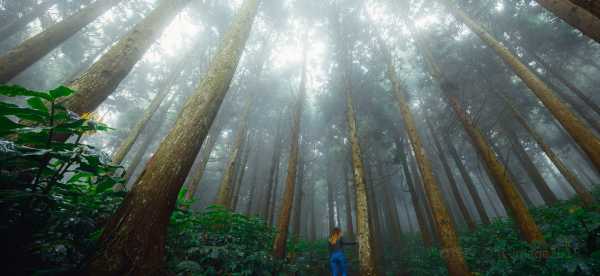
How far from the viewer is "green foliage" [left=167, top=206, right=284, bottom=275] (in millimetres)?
3182

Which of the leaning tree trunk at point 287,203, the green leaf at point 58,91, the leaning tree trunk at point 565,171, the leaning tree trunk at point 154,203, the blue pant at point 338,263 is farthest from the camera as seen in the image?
the leaning tree trunk at point 565,171

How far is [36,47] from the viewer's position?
501 centimetres

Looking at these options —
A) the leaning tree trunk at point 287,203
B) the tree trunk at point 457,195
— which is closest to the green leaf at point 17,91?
the leaning tree trunk at point 287,203

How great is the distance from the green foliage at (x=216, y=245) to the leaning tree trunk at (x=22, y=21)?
14.4 meters

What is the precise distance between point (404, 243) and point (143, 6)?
21.7m

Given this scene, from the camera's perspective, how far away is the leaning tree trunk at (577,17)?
423cm

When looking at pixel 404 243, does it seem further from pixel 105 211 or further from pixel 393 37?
pixel 105 211

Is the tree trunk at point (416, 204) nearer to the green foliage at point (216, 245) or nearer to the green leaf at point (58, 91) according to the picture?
the green foliage at point (216, 245)

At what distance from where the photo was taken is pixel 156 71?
54.3ft

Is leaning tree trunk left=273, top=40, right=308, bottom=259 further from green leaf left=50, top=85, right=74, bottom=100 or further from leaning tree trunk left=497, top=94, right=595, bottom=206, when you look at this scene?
leaning tree trunk left=497, top=94, right=595, bottom=206

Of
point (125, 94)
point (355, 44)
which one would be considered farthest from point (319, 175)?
point (125, 94)

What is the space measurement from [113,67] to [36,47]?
2.93m

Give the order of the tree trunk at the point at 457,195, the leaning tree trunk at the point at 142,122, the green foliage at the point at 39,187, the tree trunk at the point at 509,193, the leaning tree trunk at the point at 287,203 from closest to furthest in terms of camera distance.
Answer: the green foliage at the point at 39,187 → the tree trunk at the point at 509,193 → the leaning tree trunk at the point at 287,203 → the leaning tree trunk at the point at 142,122 → the tree trunk at the point at 457,195

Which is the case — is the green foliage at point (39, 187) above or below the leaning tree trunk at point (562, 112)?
below
